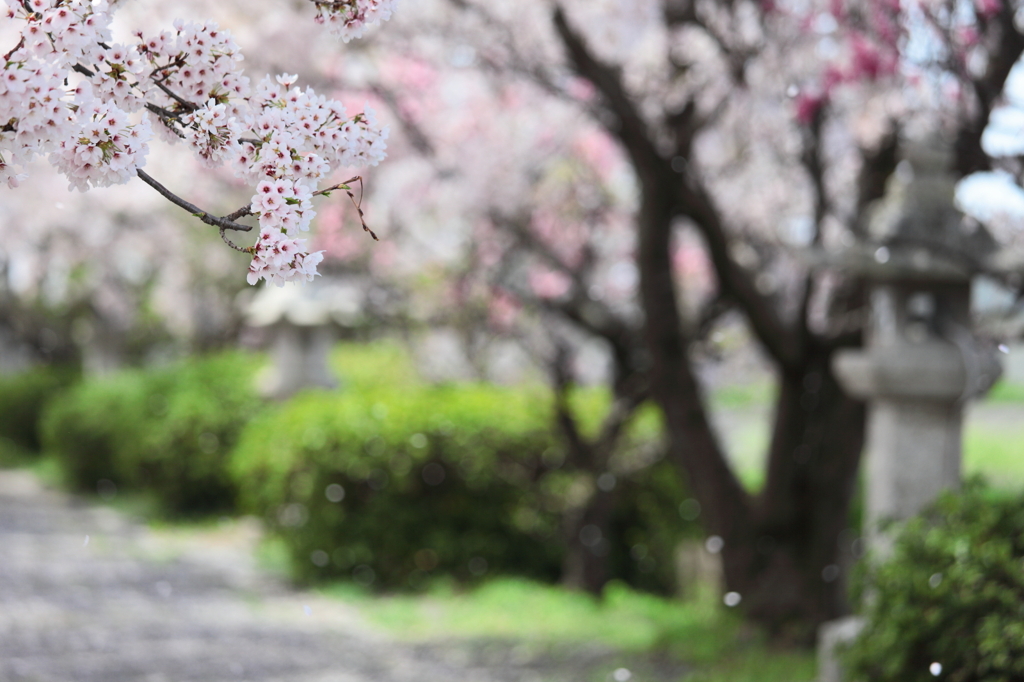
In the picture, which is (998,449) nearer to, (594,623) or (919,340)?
(594,623)

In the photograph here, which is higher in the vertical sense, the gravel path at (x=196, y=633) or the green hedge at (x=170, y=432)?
the green hedge at (x=170, y=432)

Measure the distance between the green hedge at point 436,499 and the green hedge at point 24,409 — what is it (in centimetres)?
892

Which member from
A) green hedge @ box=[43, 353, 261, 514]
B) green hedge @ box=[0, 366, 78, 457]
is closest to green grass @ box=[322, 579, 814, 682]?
green hedge @ box=[43, 353, 261, 514]

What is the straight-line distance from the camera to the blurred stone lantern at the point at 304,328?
27.7 ft

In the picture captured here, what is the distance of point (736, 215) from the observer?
6.96m

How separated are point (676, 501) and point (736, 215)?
199 cm

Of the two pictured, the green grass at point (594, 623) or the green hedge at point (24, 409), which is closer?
the green grass at point (594, 623)

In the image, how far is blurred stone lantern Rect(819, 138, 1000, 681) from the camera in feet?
12.7

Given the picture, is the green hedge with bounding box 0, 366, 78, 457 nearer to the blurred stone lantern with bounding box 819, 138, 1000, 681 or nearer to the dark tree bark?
the dark tree bark

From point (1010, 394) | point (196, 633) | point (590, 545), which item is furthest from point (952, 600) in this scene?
point (1010, 394)

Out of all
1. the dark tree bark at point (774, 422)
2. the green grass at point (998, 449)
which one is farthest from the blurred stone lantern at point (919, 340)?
the green grass at point (998, 449)

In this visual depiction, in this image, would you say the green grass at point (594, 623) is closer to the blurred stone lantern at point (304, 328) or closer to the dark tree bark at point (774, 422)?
the dark tree bark at point (774, 422)

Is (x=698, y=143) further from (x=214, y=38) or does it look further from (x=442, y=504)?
(x=214, y=38)

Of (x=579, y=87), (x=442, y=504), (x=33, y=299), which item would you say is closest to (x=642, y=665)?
(x=442, y=504)
